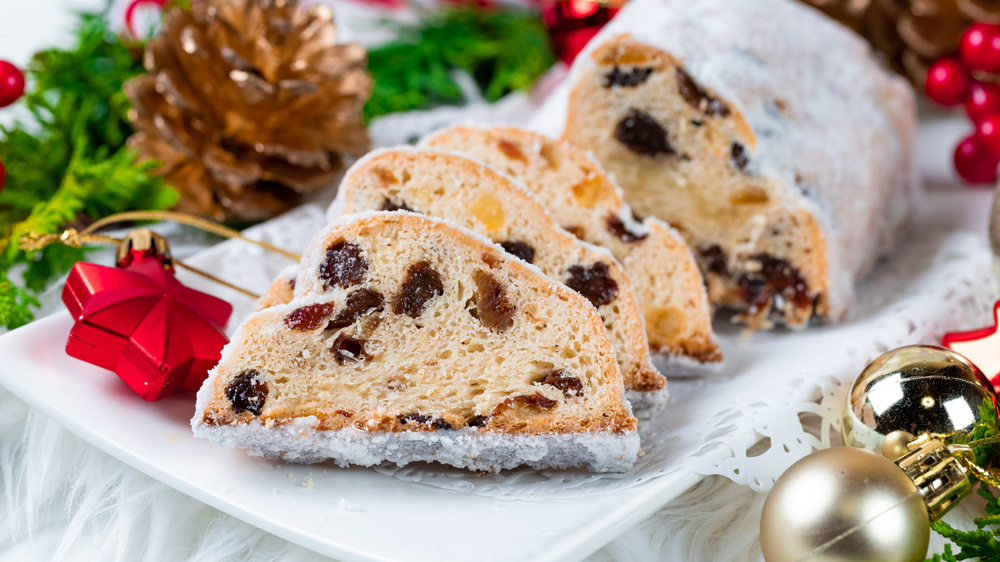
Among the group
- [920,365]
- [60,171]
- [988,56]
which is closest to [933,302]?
[920,365]

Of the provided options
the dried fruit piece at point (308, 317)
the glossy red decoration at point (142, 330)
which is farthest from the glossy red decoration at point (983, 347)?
the glossy red decoration at point (142, 330)

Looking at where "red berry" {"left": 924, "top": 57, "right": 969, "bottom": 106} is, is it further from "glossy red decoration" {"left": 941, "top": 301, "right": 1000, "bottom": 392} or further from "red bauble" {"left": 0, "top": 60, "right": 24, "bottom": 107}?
"red bauble" {"left": 0, "top": 60, "right": 24, "bottom": 107}

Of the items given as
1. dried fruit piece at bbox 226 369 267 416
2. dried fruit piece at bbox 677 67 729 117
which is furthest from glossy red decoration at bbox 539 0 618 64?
dried fruit piece at bbox 226 369 267 416

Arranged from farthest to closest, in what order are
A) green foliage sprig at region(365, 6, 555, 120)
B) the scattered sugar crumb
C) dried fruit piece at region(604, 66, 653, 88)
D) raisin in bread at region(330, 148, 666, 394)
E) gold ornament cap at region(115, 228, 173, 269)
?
green foliage sprig at region(365, 6, 555, 120), dried fruit piece at region(604, 66, 653, 88), gold ornament cap at region(115, 228, 173, 269), raisin in bread at region(330, 148, 666, 394), the scattered sugar crumb

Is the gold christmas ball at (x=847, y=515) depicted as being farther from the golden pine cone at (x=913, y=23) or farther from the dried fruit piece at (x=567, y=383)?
the golden pine cone at (x=913, y=23)

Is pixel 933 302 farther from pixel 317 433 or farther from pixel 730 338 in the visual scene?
pixel 317 433
